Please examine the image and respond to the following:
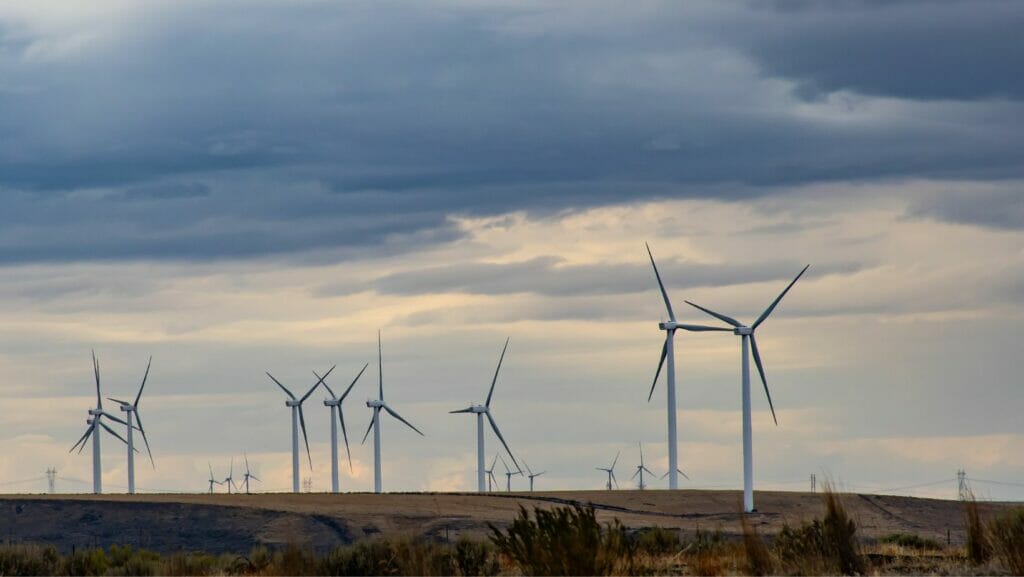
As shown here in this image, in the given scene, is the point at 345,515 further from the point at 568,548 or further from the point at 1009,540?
the point at 1009,540

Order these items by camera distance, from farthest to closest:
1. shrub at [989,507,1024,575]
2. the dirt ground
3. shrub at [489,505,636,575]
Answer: the dirt ground < shrub at [989,507,1024,575] < shrub at [489,505,636,575]

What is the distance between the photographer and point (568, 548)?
3541 cm

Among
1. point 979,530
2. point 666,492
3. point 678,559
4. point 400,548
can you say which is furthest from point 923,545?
point 666,492

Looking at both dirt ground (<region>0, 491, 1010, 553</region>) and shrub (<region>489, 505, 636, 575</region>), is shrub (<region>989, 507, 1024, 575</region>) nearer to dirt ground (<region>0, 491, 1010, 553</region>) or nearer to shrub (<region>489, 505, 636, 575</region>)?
shrub (<region>489, 505, 636, 575</region>)

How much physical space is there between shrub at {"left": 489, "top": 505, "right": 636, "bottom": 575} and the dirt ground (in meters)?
44.5

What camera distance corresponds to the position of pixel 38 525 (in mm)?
99875

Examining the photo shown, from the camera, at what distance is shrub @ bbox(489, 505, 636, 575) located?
115 ft

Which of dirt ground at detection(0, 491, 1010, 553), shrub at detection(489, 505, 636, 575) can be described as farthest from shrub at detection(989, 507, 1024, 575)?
dirt ground at detection(0, 491, 1010, 553)

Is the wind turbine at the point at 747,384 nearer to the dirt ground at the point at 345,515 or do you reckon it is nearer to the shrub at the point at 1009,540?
the dirt ground at the point at 345,515

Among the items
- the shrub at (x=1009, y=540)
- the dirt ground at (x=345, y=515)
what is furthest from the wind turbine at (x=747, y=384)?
the shrub at (x=1009, y=540)

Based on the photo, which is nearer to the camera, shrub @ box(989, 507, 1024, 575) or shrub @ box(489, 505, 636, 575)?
shrub @ box(489, 505, 636, 575)

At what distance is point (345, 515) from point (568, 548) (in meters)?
59.8

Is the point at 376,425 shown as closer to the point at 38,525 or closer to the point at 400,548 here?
the point at 38,525

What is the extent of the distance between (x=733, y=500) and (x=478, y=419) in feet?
123
